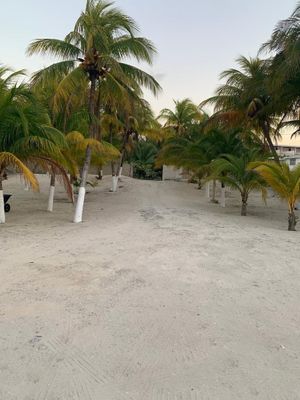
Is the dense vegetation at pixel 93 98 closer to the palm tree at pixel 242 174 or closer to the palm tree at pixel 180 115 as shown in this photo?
the palm tree at pixel 242 174

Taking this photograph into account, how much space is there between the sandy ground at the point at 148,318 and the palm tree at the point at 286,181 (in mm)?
2400

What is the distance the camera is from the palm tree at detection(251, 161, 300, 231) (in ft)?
34.6

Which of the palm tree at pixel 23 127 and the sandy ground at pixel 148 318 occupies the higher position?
the palm tree at pixel 23 127

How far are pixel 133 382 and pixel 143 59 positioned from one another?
10938mm

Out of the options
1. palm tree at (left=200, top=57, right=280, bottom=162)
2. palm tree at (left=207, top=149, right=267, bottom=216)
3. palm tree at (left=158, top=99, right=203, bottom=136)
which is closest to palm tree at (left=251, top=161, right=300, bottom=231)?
palm tree at (left=207, top=149, right=267, bottom=216)

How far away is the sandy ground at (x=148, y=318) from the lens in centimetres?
286

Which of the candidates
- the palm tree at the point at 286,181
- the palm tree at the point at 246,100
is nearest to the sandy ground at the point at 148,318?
the palm tree at the point at 286,181

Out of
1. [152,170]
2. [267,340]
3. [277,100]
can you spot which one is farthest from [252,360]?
[152,170]

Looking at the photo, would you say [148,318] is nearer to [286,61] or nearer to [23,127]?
[23,127]

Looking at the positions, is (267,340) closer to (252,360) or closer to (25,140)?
(252,360)

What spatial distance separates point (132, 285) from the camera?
16.9ft

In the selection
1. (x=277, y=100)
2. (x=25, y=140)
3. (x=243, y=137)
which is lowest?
(x=25, y=140)

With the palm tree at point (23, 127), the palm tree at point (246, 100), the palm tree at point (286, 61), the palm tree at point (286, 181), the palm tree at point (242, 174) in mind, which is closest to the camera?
the palm tree at point (23, 127)

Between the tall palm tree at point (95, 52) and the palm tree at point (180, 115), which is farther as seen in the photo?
the palm tree at point (180, 115)
